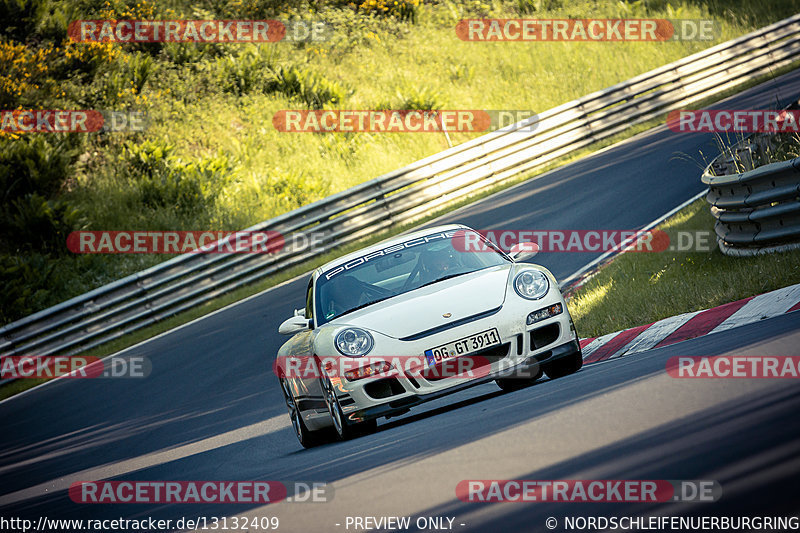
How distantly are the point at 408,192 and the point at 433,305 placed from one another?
12.1 metres

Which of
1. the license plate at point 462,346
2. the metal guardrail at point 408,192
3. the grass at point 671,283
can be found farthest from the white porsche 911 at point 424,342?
the metal guardrail at point 408,192

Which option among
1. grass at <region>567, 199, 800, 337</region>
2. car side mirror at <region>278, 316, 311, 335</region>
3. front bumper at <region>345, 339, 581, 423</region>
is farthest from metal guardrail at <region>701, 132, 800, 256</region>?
car side mirror at <region>278, 316, 311, 335</region>

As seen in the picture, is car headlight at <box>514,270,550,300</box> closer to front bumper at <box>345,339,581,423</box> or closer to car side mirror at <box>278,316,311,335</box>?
front bumper at <box>345,339,581,423</box>

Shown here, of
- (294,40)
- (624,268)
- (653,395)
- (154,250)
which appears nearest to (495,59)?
(294,40)

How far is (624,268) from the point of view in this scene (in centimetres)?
1010

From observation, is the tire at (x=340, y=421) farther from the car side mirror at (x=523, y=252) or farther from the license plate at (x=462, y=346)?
the car side mirror at (x=523, y=252)

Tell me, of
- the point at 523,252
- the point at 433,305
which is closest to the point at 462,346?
the point at 433,305

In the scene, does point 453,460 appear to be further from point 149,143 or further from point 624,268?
point 149,143

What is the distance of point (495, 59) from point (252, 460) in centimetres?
2369

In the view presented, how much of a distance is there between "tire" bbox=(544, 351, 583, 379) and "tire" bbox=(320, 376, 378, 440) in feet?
4.60

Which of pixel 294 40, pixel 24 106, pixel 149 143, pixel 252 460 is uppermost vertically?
pixel 294 40

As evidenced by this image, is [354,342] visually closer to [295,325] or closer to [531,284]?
[295,325]

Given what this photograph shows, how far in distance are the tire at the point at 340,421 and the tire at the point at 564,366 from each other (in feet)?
4.60

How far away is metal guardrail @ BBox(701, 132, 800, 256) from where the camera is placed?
766 centimetres
